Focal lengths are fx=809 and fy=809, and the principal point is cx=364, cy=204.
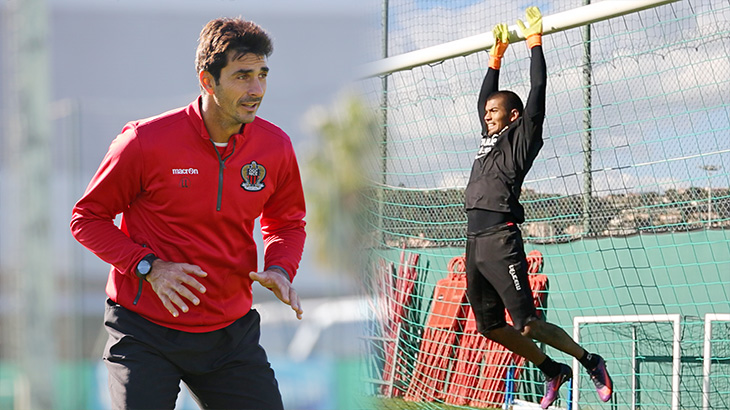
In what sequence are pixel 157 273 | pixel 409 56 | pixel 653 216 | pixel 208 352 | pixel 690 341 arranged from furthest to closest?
1. pixel 653 216
2. pixel 690 341
3. pixel 409 56
4. pixel 208 352
5. pixel 157 273

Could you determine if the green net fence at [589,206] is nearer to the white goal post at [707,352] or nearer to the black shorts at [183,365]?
the white goal post at [707,352]

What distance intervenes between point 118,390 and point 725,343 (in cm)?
652

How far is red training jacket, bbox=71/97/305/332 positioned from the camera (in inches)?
→ 116

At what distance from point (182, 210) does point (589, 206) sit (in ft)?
19.9

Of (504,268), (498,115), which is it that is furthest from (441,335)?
(498,115)

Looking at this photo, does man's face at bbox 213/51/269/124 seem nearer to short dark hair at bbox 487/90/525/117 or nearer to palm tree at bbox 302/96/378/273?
palm tree at bbox 302/96/378/273

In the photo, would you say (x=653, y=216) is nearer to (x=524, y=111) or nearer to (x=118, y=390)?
(x=524, y=111)

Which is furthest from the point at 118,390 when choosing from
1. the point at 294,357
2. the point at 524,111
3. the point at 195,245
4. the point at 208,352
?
the point at 524,111

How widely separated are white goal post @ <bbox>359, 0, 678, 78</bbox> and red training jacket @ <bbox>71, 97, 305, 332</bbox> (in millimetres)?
1334

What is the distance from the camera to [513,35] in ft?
15.8

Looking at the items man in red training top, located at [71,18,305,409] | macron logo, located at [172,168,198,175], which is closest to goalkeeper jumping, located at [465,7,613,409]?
man in red training top, located at [71,18,305,409]

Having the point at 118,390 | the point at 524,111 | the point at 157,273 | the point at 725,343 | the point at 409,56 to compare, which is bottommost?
the point at 725,343

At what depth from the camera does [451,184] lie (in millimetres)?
7613

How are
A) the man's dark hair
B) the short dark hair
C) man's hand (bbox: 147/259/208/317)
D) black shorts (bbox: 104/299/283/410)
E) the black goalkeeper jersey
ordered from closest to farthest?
man's hand (bbox: 147/259/208/317), black shorts (bbox: 104/299/283/410), the man's dark hair, the black goalkeeper jersey, the short dark hair
